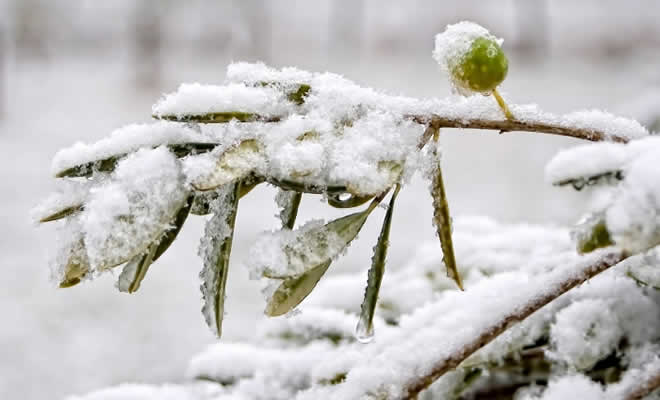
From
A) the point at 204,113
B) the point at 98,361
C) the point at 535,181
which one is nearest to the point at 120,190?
the point at 204,113

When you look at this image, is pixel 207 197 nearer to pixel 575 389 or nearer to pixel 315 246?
pixel 315 246

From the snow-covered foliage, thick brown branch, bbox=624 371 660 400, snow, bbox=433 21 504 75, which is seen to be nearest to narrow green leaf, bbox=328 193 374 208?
the snow-covered foliage

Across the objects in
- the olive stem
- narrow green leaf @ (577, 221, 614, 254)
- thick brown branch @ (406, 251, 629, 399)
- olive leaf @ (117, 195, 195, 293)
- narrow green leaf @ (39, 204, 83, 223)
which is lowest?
thick brown branch @ (406, 251, 629, 399)

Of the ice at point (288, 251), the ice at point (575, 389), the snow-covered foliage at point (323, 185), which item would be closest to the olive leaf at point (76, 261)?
the snow-covered foliage at point (323, 185)

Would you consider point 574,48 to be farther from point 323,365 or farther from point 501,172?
point 323,365

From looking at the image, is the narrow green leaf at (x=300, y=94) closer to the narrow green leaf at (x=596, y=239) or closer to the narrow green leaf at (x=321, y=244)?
the narrow green leaf at (x=321, y=244)

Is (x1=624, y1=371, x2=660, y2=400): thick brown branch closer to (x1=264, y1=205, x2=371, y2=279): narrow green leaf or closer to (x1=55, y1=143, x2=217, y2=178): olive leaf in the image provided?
(x1=264, y1=205, x2=371, y2=279): narrow green leaf

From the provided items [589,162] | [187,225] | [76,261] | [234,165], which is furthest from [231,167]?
[187,225]
